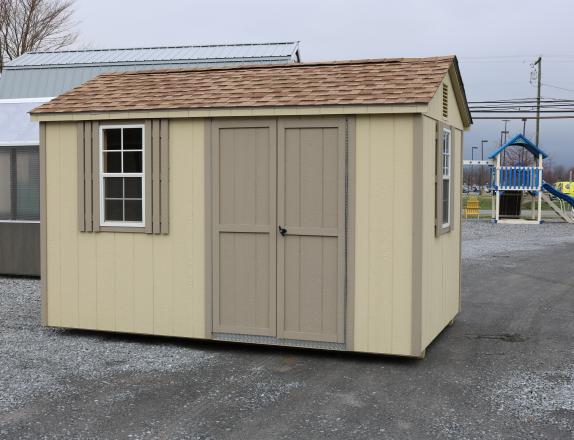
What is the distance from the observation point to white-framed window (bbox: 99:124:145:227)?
789 cm

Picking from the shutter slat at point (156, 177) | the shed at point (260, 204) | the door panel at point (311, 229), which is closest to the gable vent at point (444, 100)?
the shed at point (260, 204)

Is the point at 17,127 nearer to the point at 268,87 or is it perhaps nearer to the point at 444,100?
the point at 268,87

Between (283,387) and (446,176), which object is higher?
(446,176)

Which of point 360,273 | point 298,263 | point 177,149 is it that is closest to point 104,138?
point 177,149

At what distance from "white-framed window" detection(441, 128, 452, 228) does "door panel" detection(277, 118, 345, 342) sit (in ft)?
4.61

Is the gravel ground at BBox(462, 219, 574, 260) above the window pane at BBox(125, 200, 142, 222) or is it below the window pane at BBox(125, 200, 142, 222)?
below

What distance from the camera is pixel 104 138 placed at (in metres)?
7.97

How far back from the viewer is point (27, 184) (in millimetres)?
12531

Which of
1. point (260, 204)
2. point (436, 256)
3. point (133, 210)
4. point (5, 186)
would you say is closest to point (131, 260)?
point (133, 210)

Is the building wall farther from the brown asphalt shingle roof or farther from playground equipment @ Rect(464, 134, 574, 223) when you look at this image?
playground equipment @ Rect(464, 134, 574, 223)

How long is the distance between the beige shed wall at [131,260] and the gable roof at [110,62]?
800 centimetres

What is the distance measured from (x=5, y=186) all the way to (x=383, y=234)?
7.85 meters

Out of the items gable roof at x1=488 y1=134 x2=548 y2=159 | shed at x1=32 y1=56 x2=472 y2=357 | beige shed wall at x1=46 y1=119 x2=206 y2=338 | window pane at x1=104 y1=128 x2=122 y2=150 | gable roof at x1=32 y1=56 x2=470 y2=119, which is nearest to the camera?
shed at x1=32 y1=56 x2=472 y2=357

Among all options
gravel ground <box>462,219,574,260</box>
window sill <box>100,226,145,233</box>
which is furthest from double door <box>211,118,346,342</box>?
gravel ground <box>462,219,574,260</box>
